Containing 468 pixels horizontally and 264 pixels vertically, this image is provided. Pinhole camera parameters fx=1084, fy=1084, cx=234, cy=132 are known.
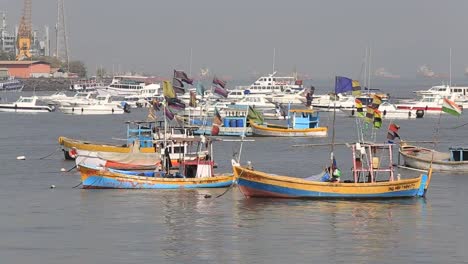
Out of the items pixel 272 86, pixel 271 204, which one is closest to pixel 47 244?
pixel 271 204

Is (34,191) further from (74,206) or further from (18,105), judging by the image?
(18,105)

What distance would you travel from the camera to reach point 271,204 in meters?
38.6

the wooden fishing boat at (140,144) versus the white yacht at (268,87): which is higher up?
the white yacht at (268,87)

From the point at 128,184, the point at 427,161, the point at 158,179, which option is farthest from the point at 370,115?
the point at 128,184

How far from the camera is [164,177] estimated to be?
42.1m

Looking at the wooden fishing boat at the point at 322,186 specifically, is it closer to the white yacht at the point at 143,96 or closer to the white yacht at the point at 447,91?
the white yacht at the point at 447,91

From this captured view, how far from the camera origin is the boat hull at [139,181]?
41.7 meters

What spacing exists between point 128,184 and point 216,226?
858 cm

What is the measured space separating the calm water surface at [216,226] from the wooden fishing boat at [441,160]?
0.72m

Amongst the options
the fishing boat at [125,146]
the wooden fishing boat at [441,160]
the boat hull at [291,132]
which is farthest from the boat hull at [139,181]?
the boat hull at [291,132]

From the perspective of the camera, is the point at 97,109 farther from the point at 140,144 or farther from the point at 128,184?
the point at 128,184

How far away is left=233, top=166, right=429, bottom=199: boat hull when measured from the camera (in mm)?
38719

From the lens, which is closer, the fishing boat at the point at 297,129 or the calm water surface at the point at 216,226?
the calm water surface at the point at 216,226

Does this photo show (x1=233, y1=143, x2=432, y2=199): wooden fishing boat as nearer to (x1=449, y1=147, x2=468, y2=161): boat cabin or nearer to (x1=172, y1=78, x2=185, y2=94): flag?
(x1=172, y1=78, x2=185, y2=94): flag
